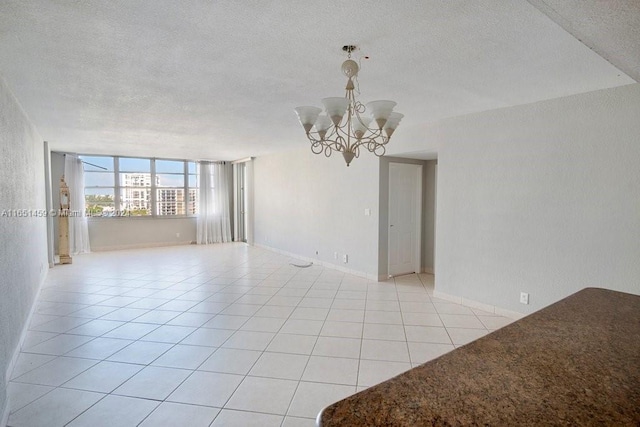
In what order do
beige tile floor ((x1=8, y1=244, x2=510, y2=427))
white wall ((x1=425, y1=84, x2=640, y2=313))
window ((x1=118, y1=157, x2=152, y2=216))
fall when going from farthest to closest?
window ((x1=118, y1=157, x2=152, y2=216)) < white wall ((x1=425, y1=84, x2=640, y2=313)) < beige tile floor ((x1=8, y1=244, x2=510, y2=427))

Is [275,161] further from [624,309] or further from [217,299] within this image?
[624,309]

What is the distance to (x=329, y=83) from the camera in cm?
283

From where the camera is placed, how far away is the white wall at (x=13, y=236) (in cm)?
231

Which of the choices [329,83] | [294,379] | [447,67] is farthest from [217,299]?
[447,67]

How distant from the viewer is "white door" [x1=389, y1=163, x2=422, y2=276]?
5.37 metres

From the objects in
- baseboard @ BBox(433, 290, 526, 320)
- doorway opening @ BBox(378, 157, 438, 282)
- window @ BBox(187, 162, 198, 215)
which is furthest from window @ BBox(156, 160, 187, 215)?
baseboard @ BBox(433, 290, 526, 320)

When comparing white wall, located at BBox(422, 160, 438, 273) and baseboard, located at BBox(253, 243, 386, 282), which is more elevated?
white wall, located at BBox(422, 160, 438, 273)

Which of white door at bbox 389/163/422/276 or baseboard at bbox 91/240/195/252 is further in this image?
baseboard at bbox 91/240/195/252

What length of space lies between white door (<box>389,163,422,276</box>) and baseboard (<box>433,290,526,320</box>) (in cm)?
120

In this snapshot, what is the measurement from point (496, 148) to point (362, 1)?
8.69 ft

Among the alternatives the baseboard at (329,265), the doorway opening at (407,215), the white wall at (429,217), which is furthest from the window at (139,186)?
the white wall at (429,217)

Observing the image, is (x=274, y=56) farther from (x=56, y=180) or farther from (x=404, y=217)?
(x=56, y=180)

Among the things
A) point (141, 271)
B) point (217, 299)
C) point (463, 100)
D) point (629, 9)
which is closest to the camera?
point (629, 9)

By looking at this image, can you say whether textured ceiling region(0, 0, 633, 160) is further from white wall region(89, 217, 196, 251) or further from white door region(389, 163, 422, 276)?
white wall region(89, 217, 196, 251)
